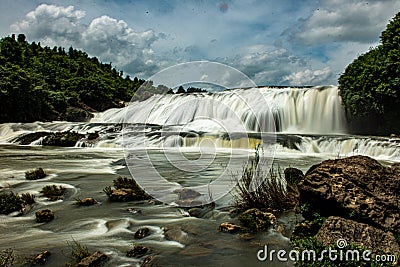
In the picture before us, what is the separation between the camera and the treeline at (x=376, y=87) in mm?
22531

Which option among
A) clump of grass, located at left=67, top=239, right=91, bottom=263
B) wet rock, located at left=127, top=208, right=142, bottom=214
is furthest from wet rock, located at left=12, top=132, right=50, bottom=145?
clump of grass, located at left=67, top=239, right=91, bottom=263

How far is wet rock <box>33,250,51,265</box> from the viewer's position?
191 inches

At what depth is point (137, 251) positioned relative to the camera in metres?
5.19

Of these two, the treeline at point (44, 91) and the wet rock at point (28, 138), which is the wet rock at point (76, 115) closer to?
the treeline at point (44, 91)

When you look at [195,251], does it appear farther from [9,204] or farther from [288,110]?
[288,110]

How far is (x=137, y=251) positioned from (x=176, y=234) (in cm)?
98

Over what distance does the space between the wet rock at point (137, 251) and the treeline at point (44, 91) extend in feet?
108

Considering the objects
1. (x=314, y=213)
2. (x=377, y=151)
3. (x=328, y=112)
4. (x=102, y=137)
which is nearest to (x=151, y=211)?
(x=314, y=213)

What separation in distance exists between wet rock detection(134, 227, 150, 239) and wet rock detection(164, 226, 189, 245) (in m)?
0.34

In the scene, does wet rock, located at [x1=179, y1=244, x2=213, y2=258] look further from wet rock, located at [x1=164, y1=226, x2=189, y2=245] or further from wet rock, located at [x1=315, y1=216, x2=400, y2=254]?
wet rock, located at [x1=315, y1=216, x2=400, y2=254]

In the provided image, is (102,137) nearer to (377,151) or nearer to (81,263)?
(377,151)

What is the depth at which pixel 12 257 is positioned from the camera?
4.74m

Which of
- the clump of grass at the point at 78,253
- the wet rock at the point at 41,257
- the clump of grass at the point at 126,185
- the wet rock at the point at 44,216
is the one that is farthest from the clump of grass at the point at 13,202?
the clump of grass at the point at 78,253

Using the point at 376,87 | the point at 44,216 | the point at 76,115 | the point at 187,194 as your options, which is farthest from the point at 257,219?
the point at 76,115
